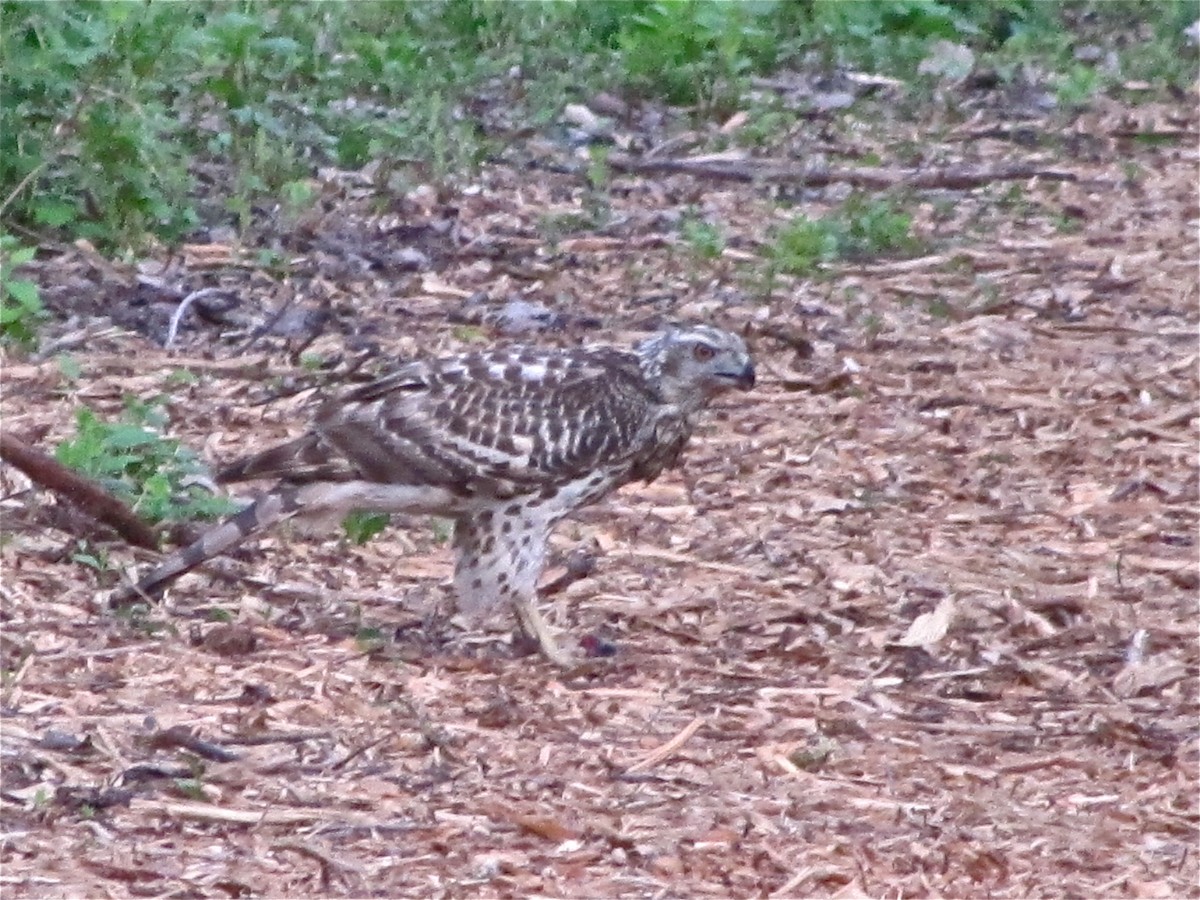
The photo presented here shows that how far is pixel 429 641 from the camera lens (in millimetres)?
6703

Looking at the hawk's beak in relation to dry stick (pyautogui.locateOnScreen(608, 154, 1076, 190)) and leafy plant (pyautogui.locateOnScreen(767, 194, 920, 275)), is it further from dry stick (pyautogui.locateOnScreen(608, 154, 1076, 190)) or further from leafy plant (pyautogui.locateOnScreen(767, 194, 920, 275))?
dry stick (pyautogui.locateOnScreen(608, 154, 1076, 190))

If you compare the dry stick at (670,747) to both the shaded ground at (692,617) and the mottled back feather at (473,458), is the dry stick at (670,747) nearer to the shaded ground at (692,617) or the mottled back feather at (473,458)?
the shaded ground at (692,617)

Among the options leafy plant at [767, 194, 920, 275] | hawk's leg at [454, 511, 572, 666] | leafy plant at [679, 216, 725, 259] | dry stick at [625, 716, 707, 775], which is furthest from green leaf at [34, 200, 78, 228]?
dry stick at [625, 716, 707, 775]

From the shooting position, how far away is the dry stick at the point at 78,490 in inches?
260

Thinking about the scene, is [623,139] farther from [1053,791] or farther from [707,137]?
[1053,791]

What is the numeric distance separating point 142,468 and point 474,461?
1194 mm

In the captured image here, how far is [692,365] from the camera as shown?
714 centimetres

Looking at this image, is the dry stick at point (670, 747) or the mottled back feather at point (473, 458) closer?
the dry stick at point (670, 747)

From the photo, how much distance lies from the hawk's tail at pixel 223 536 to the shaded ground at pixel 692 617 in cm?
12

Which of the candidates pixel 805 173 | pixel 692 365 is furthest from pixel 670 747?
pixel 805 173

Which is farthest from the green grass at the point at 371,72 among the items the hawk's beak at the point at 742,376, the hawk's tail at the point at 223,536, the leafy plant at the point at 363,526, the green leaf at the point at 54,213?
the hawk's beak at the point at 742,376

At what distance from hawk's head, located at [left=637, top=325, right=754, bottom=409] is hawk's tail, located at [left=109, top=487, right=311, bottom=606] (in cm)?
110

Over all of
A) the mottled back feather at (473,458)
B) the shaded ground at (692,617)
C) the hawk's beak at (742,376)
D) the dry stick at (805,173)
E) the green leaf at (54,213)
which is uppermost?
the dry stick at (805,173)

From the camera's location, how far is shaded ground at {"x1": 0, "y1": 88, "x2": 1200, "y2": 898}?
5270 millimetres
